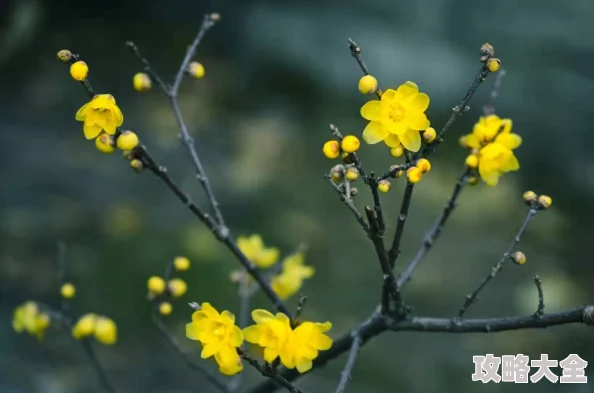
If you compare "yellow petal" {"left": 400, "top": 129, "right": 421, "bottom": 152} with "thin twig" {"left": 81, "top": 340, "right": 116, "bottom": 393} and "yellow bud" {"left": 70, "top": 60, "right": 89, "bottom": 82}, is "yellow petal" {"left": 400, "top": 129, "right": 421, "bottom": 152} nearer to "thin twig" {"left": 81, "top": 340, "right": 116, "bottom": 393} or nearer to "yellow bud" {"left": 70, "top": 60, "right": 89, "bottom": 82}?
"yellow bud" {"left": 70, "top": 60, "right": 89, "bottom": 82}

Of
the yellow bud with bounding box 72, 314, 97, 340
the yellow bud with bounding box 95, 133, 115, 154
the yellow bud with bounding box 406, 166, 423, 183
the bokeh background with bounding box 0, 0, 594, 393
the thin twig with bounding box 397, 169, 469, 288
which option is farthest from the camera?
the bokeh background with bounding box 0, 0, 594, 393

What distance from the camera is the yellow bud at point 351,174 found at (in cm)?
69

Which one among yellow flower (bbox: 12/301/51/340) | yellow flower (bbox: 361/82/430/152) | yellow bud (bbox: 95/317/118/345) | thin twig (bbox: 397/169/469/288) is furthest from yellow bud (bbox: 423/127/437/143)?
yellow flower (bbox: 12/301/51/340)

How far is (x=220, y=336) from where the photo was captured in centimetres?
69

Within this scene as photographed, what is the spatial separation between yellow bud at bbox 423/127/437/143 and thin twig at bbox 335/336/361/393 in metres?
0.26

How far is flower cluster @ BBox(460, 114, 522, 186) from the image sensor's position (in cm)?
70

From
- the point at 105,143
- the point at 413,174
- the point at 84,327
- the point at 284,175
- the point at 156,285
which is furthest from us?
the point at 284,175

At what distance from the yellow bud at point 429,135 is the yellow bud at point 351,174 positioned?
8cm

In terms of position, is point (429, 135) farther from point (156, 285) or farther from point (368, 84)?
point (156, 285)

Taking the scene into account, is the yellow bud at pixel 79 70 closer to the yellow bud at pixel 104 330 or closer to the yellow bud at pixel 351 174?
the yellow bud at pixel 351 174

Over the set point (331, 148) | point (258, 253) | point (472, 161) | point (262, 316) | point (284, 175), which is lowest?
point (284, 175)

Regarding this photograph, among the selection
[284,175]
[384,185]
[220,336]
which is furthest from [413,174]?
[284,175]

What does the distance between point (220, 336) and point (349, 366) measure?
0.16 m

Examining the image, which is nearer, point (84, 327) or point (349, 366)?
point (349, 366)
